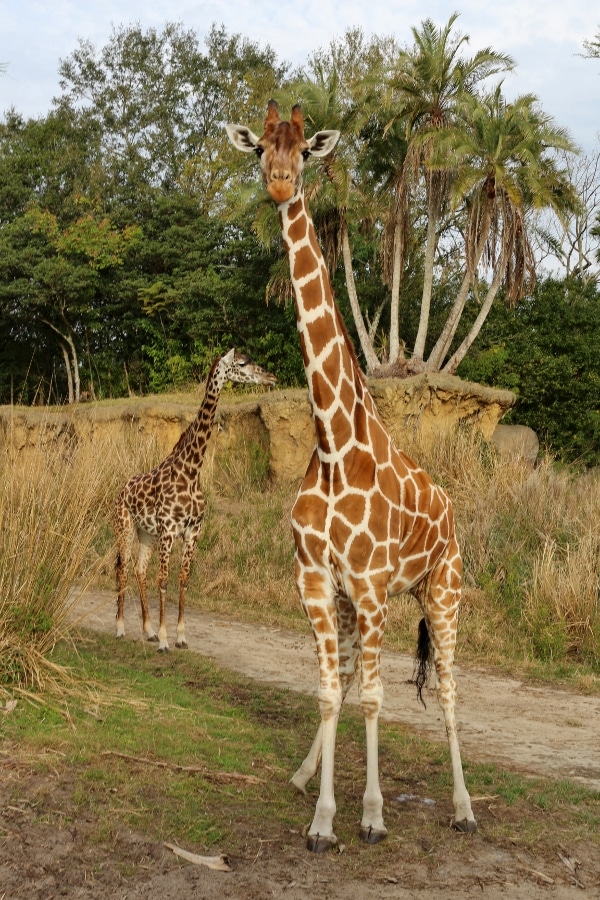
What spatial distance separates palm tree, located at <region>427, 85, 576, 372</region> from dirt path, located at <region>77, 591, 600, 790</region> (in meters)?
13.9

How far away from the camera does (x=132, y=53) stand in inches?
1597

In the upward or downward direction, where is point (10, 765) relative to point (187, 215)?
downward

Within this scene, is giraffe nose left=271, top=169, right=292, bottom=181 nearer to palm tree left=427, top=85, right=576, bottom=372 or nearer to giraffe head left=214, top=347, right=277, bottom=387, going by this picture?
giraffe head left=214, top=347, right=277, bottom=387

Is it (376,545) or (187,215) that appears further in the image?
(187,215)

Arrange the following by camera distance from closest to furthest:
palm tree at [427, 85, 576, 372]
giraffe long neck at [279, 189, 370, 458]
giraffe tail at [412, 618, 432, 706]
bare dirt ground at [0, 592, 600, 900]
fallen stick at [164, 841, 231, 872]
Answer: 1. bare dirt ground at [0, 592, 600, 900]
2. fallen stick at [164, 841, 231, 872]
3. giraffe long neck at [279, 189, 370, 458]
4. giraffe tail at [412, 618, 432, 706]
5. palm tree at [427, 85, 576, 372]

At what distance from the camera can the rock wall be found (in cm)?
1858

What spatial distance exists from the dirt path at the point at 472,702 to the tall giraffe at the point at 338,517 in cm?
156

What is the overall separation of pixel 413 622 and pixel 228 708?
451 centimetres

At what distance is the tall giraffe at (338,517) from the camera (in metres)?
5.12

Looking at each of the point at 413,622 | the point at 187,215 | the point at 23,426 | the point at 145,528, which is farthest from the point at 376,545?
the point at 187,215

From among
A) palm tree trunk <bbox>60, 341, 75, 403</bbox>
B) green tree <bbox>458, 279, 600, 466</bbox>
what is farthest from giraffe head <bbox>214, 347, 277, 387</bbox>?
palm tree trunk <bbox>60, 341, 75, 403</bbox>

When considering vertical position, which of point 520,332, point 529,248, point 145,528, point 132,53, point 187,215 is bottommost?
point 145,528

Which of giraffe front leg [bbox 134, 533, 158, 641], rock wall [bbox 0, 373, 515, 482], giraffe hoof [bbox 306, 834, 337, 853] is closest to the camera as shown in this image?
giraffe hoof [bbox 306, 834, 337, 853]

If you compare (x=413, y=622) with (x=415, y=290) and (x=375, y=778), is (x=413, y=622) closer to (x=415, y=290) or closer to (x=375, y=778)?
(x=375, y=778)
